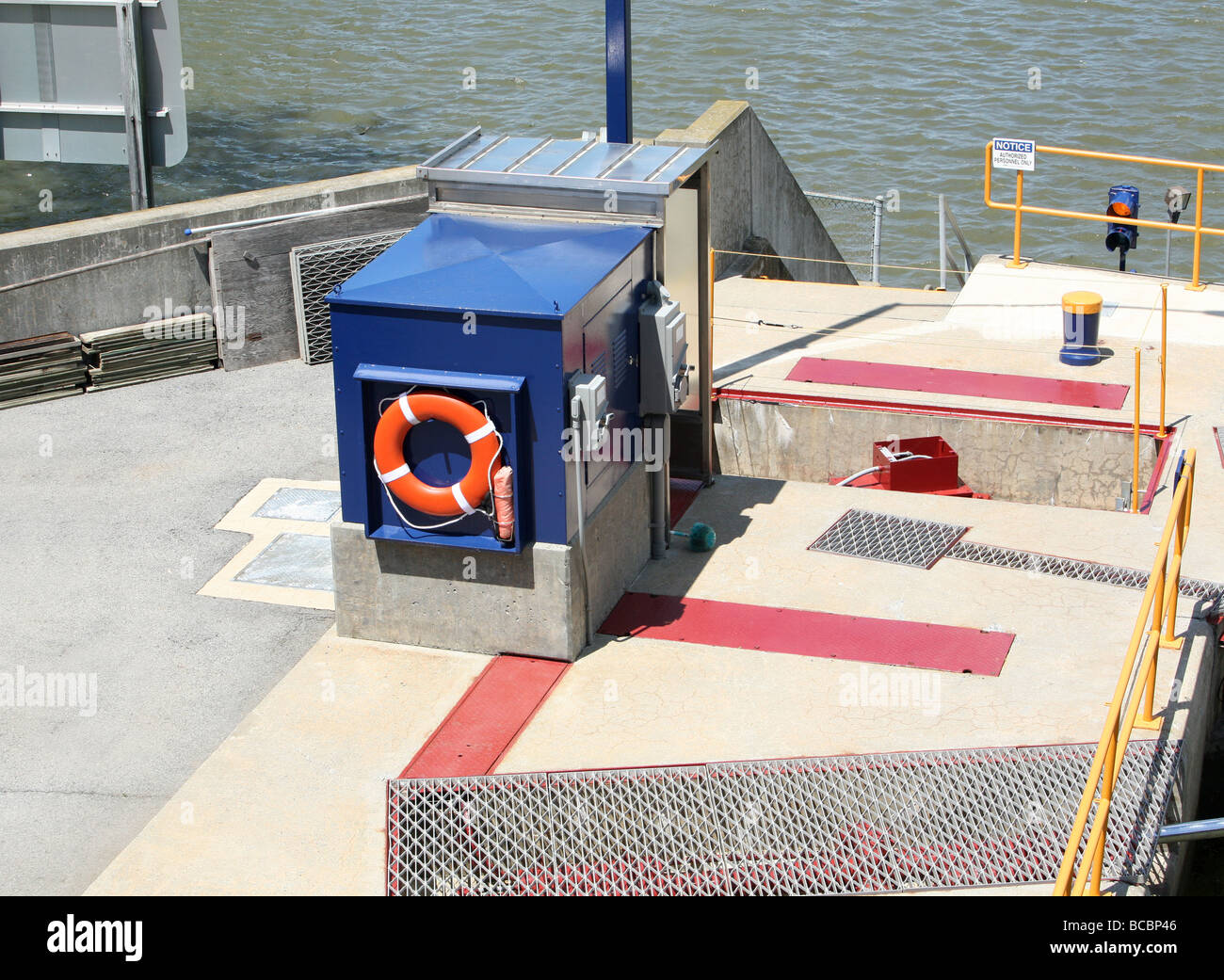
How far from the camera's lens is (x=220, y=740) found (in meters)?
7.92

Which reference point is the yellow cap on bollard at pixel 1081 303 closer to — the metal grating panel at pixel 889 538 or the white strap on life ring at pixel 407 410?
the metal grating panel at pixel 889 538

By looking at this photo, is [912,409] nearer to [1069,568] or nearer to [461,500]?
[1069,568]

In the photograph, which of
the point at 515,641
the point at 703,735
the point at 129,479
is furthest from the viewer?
the point at 129,479

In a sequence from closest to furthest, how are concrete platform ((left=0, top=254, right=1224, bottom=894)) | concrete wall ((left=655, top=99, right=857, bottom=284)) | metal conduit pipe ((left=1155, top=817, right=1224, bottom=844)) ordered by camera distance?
metal conduit pipe ((left=1155, top=817, right=1224, bottom=844)) < concrete platform ((left=0, top=254, right=1224, bottom=894)) < concrete wall ((left=655, top=99, right=857, bottom=284))

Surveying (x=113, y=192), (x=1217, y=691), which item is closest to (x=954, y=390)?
(x=1217, y=691)

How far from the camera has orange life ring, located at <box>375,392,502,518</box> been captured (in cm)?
788

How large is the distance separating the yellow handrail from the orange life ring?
3.28 m

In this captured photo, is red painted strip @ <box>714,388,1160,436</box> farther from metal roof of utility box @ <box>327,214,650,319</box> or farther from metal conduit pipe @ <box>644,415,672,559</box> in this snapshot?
metal roof of utility box @ <box>327,214,650,319</box>

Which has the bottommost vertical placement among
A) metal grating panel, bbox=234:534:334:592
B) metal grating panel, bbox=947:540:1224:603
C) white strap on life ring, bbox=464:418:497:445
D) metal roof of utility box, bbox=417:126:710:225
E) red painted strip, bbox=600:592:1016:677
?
red painted strip, bbox=600:592:1016:677

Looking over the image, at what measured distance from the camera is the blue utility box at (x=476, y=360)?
783cm

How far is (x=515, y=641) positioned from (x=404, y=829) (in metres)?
1.62

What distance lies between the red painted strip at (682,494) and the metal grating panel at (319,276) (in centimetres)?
374

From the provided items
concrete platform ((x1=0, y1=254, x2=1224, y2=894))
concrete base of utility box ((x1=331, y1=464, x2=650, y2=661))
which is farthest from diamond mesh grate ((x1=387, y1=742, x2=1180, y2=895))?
concrete base of utility box ((x1=331, y1=464, x2=650, y2=661))
